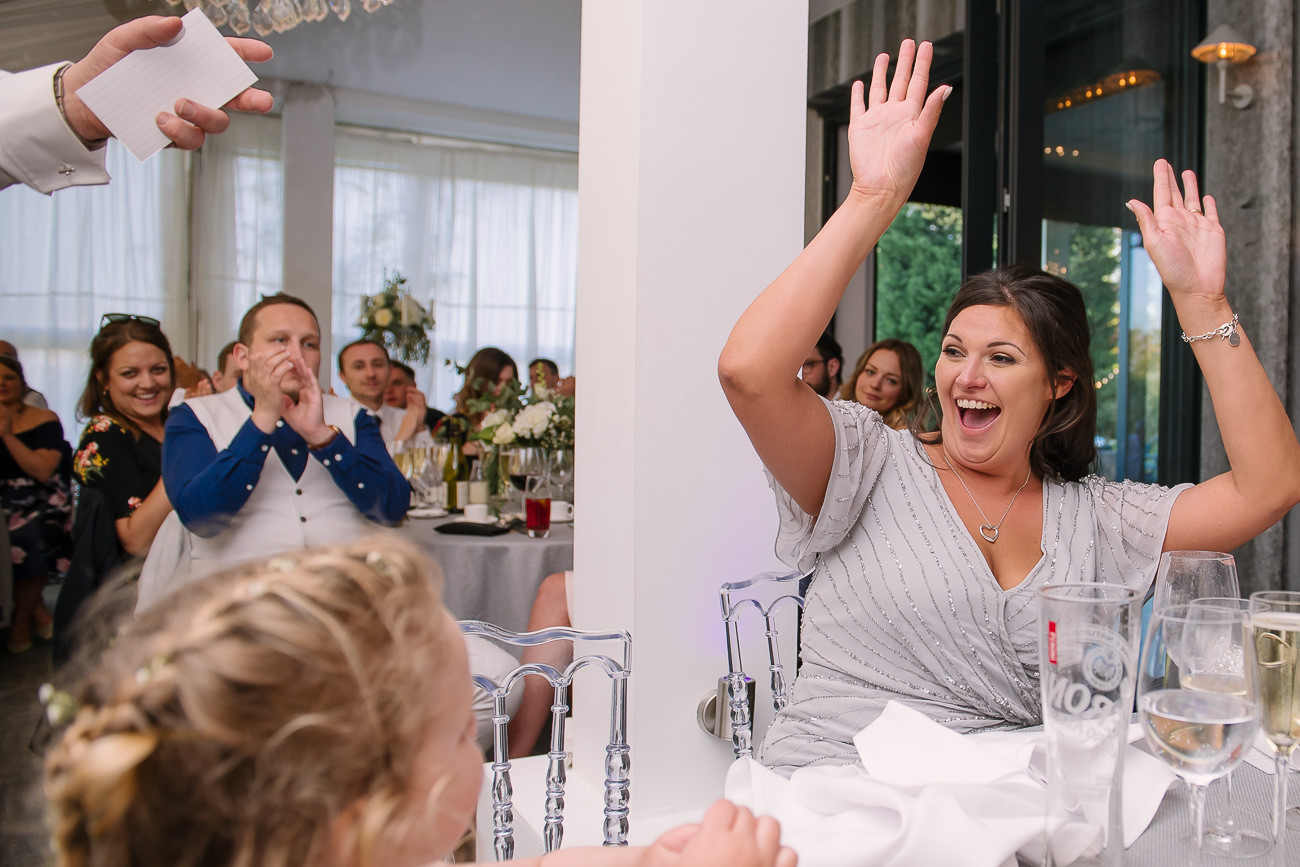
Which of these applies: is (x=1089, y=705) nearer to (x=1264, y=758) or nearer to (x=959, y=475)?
(x=1264, y=758)

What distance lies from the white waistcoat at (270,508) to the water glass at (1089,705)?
87.4 inches

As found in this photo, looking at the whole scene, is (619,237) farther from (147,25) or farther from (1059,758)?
(1059,758)

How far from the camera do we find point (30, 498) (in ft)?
9.09

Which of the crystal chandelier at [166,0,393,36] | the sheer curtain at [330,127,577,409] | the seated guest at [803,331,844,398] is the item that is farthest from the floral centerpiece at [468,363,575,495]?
the sheer curtain at [330,127,577,409]

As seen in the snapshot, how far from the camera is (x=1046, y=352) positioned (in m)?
1.58

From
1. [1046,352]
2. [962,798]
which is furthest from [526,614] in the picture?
[962,798]

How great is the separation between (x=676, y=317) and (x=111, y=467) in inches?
89.9

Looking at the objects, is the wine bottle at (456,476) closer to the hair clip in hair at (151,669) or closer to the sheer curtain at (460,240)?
the hair clip in hair at (151,669)

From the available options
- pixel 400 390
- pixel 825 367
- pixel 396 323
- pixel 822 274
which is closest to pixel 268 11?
pixel 400 390

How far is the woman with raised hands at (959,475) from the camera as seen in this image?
1.28m

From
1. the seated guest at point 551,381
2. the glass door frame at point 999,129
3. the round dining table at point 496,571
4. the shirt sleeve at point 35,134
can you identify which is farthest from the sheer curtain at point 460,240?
the shirt sleeve at point 35,134

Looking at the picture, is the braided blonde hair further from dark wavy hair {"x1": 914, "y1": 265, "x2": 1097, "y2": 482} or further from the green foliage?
the green foliage

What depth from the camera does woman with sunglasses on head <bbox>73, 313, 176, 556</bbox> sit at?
114 inches

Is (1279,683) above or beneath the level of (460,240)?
beneath
